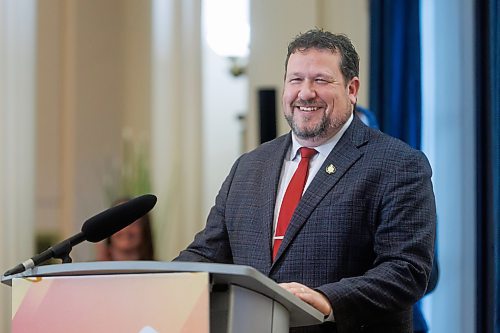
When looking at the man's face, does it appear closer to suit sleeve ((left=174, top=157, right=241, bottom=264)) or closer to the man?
the man

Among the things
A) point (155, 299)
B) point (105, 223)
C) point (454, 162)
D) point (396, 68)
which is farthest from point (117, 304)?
point (396, 68)

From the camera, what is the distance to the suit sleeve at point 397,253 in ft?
7.32

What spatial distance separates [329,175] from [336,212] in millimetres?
114

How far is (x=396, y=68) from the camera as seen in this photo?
495 cm

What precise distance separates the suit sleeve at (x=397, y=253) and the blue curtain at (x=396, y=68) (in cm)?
240

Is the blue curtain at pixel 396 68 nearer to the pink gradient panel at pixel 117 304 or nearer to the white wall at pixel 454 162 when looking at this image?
the white wall at pixel 454 162

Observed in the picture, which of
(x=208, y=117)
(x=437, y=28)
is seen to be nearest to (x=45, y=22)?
(x=208, y=117)

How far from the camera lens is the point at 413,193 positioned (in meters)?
2.40

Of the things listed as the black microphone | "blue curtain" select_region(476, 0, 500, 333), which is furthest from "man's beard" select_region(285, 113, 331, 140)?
"blue curtain" select_region(476, 0, 500, 333)

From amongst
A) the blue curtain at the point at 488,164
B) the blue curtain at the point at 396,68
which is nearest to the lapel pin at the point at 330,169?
the blue curtain at the point at 488,164

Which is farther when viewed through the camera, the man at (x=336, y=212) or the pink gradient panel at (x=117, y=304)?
the man at (x=336, y=212)

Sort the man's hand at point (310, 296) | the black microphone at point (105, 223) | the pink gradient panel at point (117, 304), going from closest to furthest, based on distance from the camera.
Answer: the pink gradient panel at point (117, 304)
the man's hand at point (310, 296)
the black microphone at point (105, 223)

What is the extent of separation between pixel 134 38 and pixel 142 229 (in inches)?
71.3

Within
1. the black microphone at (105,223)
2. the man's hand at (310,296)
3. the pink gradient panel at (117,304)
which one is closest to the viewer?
the pink gradient panel at (117,304)
